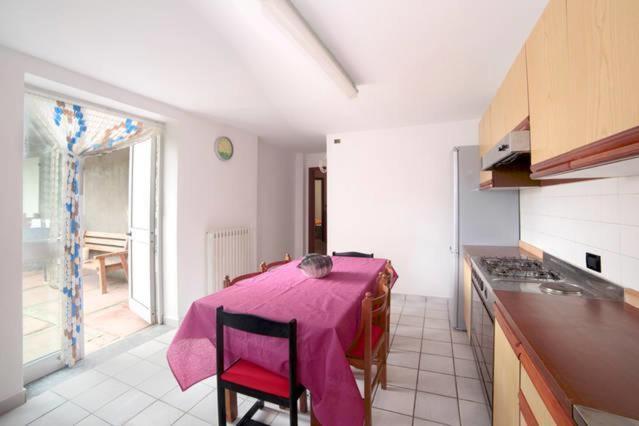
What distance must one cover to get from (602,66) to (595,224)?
3.47 ft

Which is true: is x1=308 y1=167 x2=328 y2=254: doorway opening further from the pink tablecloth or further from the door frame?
the pink tablecloth

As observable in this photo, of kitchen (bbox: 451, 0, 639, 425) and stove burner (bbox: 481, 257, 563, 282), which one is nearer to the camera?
kitchen (bbox: 451, 0, 639, 425)

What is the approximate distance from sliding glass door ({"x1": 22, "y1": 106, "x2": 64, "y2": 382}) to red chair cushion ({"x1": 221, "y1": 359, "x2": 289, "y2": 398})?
1.88 m

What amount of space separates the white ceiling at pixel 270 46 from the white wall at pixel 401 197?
810 millimetres

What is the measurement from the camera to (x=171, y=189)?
10.0 ft

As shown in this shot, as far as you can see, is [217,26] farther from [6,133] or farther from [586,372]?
[586,372]

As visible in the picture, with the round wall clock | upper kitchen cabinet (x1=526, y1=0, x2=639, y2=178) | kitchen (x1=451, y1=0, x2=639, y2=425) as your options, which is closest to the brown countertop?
kitchen (x1=451, y1=0, x2=639, y2=425)

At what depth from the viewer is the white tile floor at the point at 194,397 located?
5.68ft

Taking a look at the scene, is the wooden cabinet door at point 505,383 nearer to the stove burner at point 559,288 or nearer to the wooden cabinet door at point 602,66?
the stove burner at point 559,288

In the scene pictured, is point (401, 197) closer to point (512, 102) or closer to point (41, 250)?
point (512, 102)

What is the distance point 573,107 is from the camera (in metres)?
1.07

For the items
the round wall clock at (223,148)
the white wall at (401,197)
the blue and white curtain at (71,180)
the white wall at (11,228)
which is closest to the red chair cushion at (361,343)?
the white wall at (401,197)

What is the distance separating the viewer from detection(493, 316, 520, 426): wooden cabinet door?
1129 mm

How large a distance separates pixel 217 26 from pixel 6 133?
60.4 inches
